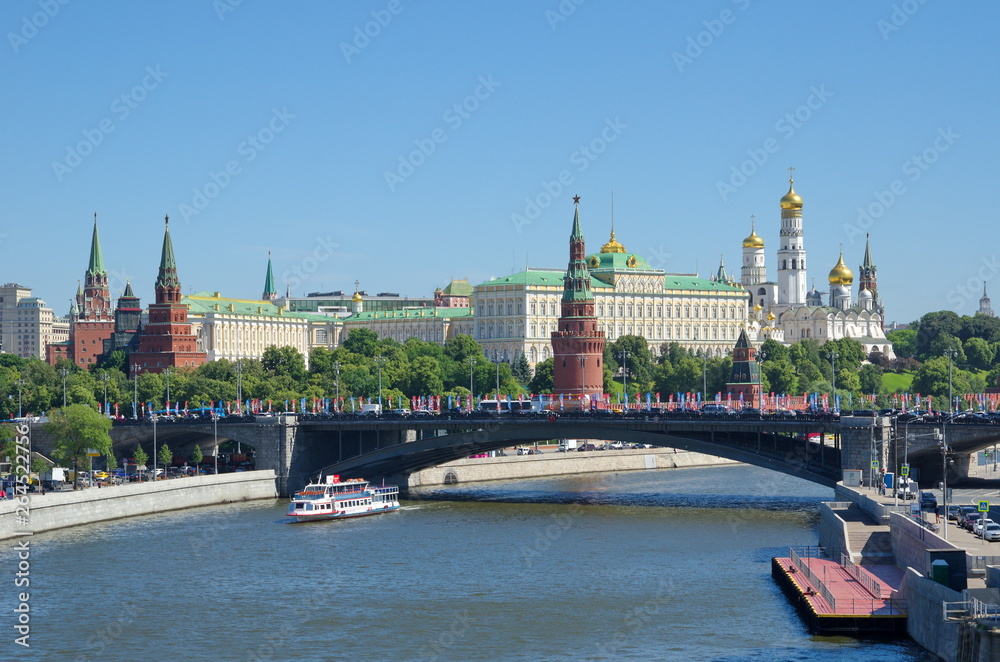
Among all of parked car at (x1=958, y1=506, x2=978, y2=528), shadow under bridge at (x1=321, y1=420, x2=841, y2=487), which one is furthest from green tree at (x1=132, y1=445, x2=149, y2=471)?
parked car at (x1=958, y1=506, x2=978, y2=528)

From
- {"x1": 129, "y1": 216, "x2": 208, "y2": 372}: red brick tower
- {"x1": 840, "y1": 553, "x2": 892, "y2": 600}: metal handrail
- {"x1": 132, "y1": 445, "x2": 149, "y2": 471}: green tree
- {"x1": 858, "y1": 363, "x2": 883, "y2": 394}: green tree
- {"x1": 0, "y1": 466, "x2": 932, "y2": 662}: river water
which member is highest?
{"x1": 129, "y1": 216, "x2": 208, "y2": 372}: red brick tower

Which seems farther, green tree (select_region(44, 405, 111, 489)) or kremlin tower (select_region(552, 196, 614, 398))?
kremlin tower (select_region(552, 196, 614, 398))

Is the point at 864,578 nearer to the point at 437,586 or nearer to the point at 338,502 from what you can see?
the point at 437,586

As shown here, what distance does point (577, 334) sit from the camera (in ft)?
465

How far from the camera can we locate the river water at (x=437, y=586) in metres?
49.6

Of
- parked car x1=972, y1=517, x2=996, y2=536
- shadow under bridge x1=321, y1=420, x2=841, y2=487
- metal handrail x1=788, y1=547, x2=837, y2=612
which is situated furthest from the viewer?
shadow under bridge x1=321, y1=420, x2=841, y2=487

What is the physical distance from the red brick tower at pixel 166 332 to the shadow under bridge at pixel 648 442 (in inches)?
3241

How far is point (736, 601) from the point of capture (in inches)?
2189

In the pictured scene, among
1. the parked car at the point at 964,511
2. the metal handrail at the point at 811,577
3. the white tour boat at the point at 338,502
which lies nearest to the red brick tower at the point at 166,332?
the white tour boat at the point at 338,502

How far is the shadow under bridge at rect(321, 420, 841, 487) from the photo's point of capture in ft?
271

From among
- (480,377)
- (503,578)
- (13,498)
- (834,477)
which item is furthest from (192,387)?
(503,578)

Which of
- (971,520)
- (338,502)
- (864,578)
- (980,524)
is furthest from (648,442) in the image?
(980,524)

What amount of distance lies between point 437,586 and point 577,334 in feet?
272

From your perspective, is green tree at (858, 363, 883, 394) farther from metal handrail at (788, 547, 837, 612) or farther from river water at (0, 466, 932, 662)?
metal handrail at (788, 547, 837, 612)
